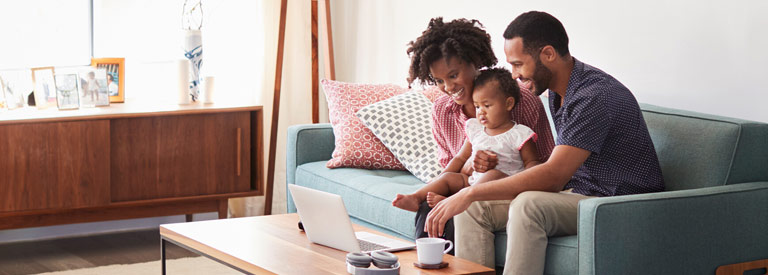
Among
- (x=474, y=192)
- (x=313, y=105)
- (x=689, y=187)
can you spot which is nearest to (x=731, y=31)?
(x=689, y=187)

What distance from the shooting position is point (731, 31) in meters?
2.63

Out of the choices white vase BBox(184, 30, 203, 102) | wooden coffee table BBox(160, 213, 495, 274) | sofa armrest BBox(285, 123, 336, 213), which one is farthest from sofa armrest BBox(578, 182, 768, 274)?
white vase BBox(184, 30, 203, 102)

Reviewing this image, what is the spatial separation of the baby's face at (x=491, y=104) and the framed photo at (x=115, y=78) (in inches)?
80.6

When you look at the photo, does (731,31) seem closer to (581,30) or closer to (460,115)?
(581,30)

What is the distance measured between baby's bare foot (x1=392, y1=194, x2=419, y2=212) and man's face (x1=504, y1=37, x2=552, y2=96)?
1.48ft

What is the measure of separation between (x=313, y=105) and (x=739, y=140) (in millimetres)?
2299

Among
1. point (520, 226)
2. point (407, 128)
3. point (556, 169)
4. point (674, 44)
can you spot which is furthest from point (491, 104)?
point (407, 128)

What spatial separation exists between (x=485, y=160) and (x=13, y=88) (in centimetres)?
225

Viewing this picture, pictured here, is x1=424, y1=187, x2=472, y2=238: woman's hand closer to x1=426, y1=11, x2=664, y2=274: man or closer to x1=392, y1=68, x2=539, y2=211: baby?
x1=426, y1=11, x2=664, y2=274: man

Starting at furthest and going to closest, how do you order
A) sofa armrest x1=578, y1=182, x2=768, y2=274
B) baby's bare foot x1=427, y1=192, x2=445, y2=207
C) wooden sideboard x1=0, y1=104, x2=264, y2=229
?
1. wooden sideboard x1=0, y1=104, x2=264, y2=229
2. baby's bare foot x1=427, y1=192, x2=445, y2=207
3. sofa armrest x1=578, y1=182, x2=768, y2=274

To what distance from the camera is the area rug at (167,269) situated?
131 inches

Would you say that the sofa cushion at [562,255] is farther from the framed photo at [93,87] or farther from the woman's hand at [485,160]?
the framed photo at [93,87]

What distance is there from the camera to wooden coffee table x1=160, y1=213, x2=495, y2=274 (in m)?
1.96

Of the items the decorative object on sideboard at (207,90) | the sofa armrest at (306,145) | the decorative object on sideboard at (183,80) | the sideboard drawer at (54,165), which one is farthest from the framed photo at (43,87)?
the sofa armrest at (306,145)
